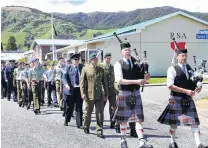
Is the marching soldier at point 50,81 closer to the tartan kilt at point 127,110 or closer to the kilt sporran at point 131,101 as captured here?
the tartan kilt at point 127,110

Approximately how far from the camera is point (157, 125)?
32.2ft

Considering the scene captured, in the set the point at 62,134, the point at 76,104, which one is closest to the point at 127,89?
the point at 62,134

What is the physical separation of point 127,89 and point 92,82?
6.03 ft

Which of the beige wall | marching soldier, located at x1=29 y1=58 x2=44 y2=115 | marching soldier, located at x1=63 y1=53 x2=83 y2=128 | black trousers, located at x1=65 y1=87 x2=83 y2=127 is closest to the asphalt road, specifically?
black trousers, located at x1=65 y1=87 x2=83 y2=127

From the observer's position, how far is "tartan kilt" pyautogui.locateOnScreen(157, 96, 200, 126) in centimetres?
676

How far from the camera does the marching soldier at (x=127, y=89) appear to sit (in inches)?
270

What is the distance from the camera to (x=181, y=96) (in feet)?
22.5

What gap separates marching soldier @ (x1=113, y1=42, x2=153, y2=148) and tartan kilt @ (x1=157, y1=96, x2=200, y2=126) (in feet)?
1.71

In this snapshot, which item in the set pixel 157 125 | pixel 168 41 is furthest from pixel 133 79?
pixel 168 41

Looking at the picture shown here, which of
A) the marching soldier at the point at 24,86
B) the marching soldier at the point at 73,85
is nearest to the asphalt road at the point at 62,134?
the marching soldier at the point at 73,85

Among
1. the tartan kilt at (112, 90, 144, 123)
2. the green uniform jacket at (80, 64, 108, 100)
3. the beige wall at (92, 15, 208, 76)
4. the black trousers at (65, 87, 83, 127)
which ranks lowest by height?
the black trousers at (65, 87, 83, 127)

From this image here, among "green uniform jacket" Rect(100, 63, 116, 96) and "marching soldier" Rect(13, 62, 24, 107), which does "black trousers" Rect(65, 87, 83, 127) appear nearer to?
"green uniform jacket" Rect(100, 63, 116, 96)

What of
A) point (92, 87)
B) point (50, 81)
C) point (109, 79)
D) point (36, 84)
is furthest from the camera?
point (50, 81)

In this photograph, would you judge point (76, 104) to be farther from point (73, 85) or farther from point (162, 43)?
point (162, 43)
